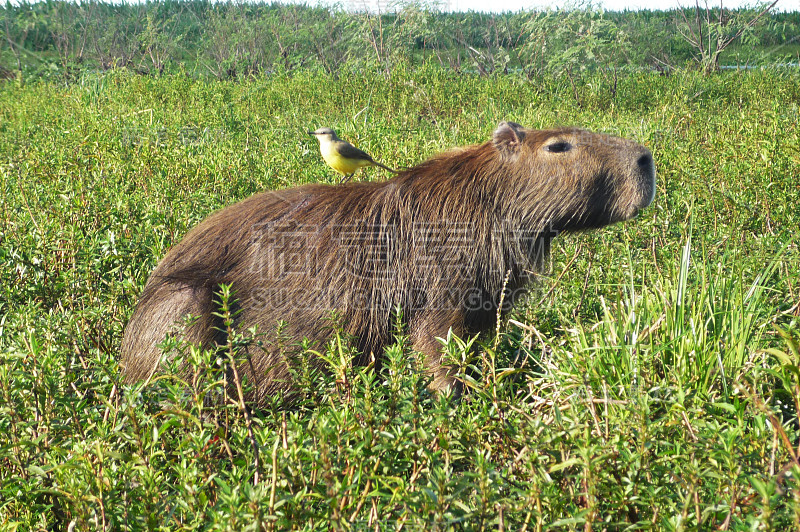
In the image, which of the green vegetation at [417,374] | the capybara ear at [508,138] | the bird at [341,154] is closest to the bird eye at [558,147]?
the capybara ear at [508,138]

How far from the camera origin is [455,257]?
9.18ft

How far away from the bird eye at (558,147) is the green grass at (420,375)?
0.56 meters

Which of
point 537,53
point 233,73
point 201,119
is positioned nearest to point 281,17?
point 233,73

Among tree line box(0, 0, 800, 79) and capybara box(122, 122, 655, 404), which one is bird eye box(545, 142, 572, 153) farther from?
tree line box(0, 0, 800, 79)

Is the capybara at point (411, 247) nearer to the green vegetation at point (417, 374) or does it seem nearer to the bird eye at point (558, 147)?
the bird eye at point (558, 147)

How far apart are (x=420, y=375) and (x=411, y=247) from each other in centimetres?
96

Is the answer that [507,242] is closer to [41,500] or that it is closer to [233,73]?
[41,500]

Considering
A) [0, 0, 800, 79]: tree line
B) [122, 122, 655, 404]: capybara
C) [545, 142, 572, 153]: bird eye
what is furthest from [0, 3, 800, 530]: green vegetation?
[0, 0, 800, 79]: tree line

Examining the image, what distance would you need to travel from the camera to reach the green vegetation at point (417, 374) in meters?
1.62

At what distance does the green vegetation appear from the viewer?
5.30ft

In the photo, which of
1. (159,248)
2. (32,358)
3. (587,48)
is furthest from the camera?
(587,48)

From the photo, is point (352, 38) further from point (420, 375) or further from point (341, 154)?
point (420, 375)

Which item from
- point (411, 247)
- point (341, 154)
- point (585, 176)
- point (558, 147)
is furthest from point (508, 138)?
point (341, 154)

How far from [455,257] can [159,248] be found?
1.32 m
